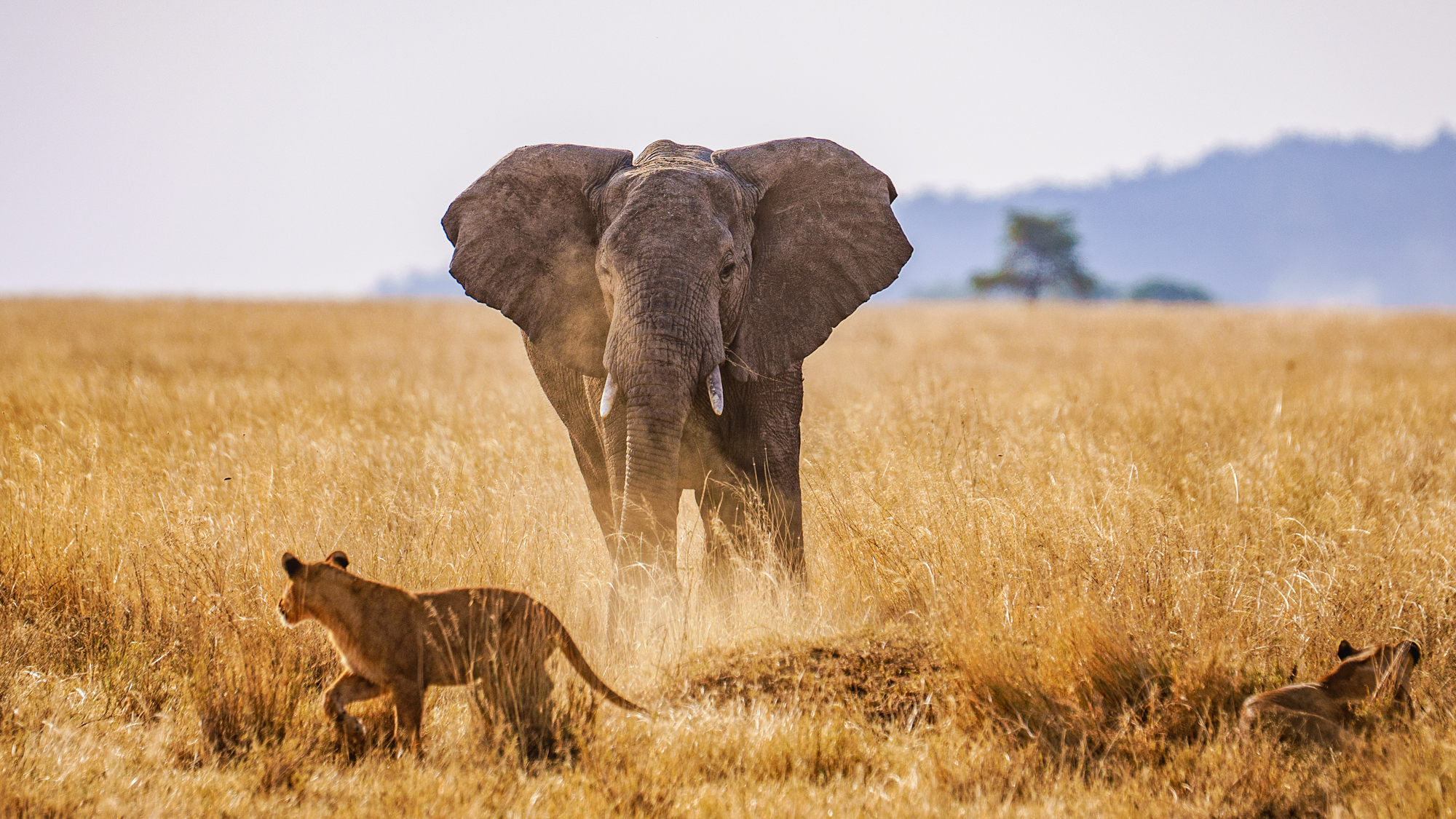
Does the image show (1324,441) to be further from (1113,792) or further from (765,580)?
(1113,792)

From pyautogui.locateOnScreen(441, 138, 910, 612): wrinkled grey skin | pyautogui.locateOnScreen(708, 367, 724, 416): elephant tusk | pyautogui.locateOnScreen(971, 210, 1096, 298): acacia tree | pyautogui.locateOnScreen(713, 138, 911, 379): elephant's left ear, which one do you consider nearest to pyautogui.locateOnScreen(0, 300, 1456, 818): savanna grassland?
pyautogui.locateOnScreen(441, 138, 910, 612): wrinkled grey skin

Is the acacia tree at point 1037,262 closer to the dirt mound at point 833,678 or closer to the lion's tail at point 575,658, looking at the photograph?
the dirt mound at point 833,678

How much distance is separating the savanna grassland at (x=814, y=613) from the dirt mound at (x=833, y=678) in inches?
0.7

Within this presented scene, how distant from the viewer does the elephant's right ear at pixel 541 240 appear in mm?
5195

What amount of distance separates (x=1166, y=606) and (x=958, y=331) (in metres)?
20.5

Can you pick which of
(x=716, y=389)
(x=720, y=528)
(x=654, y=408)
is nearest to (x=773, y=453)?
(x=720, y=528)

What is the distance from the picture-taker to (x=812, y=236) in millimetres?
5320

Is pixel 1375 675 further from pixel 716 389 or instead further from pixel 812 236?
pixel 812 236

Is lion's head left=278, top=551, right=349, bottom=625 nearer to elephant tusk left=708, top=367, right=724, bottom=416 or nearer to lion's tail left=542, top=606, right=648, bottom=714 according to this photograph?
lion's tail left=542, top=606, right=648, bottom=714

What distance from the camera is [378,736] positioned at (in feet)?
11.3

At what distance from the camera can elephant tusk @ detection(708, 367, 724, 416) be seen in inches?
178

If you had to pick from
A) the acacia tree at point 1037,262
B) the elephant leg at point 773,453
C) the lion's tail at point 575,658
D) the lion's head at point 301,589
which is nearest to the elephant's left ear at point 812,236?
the elephant leg at point 773,453

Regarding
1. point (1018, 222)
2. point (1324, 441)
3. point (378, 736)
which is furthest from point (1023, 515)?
point (1018, 222)

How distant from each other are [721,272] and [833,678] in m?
1.84
